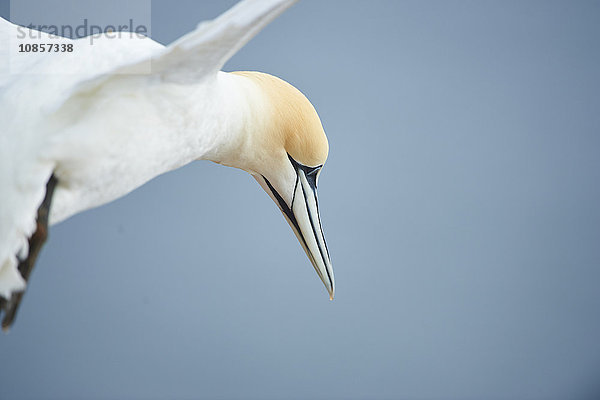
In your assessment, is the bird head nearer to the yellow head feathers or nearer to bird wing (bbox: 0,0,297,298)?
the yellow head feathers

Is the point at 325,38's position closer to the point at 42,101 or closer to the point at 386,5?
the point at 386,5

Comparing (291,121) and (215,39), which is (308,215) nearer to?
(291,121)

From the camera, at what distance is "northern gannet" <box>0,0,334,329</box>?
54cm

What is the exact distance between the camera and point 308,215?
0.91 meters

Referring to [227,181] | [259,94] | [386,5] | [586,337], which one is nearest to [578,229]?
[586,337]

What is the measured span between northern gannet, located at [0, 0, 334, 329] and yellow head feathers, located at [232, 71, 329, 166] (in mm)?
73

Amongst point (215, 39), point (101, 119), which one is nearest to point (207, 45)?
point (215, 39)

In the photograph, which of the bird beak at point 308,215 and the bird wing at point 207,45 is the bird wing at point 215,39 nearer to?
the bird wing at point 207,45

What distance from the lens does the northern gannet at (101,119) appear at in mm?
538

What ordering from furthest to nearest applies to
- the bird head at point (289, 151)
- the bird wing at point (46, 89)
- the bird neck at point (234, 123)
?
the bird head at point (289, 151)
the bird neck at point (234, 123)
the bird wing at point (46, 89)

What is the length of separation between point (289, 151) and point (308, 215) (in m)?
0.11

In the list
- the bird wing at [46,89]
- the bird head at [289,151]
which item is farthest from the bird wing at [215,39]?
the bird head at [289,151]

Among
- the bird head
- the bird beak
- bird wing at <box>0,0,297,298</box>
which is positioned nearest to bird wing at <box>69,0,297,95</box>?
bird wing at <box>0,0,297,298</box>

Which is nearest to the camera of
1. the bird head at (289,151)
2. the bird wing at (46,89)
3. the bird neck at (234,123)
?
the bird wing at (46,89)
